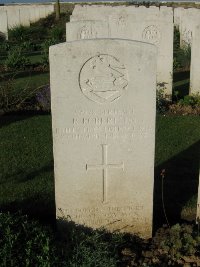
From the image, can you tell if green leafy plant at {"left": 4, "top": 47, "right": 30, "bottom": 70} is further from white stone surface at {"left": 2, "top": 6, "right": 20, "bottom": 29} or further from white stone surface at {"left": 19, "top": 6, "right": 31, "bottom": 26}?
white stone surface at {"left": 19, "top": 6, "right": 31, "bottom": 26}

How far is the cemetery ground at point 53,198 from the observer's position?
153 inches

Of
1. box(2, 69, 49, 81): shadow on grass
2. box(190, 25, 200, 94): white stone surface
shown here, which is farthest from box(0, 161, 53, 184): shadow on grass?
box(2, 69, 49, 81): shadow on grass

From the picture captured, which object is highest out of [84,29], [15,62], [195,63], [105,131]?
[84,29]

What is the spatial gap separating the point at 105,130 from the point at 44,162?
230 centimetres

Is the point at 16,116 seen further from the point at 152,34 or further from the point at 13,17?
the point at 13,17

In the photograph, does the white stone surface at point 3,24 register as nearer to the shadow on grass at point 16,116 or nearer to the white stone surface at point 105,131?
the shadow on grass at point 16,116

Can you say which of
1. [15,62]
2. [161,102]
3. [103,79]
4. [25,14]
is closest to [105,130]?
[103,79]

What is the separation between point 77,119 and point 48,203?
4.60 feet

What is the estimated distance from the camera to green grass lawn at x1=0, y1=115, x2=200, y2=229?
17.5 ft

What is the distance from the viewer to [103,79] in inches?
165

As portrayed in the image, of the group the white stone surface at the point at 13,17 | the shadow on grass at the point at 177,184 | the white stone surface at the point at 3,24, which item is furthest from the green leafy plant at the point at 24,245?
the white stone surface at the point at 13,17

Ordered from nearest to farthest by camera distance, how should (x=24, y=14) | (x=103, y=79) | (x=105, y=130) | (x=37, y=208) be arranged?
(x=103, y=79)
(x=105, y=130)
(x=37, y=208)
(x=24, y=14)

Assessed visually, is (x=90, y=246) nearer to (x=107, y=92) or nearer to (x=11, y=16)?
(x=107, y=92)

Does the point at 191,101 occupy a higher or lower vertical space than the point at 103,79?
lower
